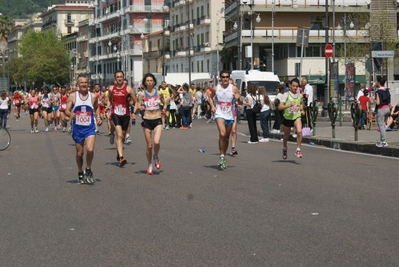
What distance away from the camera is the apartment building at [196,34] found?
8425 centimetres

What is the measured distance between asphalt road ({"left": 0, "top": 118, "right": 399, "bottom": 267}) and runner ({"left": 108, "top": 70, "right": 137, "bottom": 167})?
58 cm

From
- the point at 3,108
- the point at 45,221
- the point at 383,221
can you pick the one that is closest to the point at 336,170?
the point at 383,221

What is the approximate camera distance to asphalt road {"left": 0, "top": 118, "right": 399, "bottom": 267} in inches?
335

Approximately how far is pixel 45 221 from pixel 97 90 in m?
21.2

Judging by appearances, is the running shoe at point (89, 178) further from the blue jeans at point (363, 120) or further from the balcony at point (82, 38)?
the balcony at point (82, 38)

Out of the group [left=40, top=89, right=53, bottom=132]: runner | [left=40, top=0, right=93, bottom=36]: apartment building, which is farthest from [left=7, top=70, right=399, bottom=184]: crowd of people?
[left=40, top=0, right=93, bottom=36]: apartment building

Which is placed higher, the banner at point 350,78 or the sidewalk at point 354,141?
the banner at point 350,78

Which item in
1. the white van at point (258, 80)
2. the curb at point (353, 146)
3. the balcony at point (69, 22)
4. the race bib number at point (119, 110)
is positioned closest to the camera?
the race bib number at point (119, 110)

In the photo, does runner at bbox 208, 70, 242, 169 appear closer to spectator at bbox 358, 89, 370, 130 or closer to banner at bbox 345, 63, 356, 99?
spectator at bbox 358, 89, 370, 130

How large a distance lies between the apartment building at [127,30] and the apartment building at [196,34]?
10.5m

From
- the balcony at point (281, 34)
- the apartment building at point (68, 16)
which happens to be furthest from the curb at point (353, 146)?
the apartment building at point (68, 16)

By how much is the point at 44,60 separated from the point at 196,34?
159 feet

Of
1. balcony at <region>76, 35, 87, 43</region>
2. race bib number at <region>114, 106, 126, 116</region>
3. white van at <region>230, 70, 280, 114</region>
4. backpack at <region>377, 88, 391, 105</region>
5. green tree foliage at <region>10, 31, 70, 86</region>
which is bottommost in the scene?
race bib number at <region>114, 106, 126, 116</region>

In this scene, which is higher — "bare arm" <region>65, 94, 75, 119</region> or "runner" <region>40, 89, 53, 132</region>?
"bare arm" <region>65, 94, 75, 119</region>
